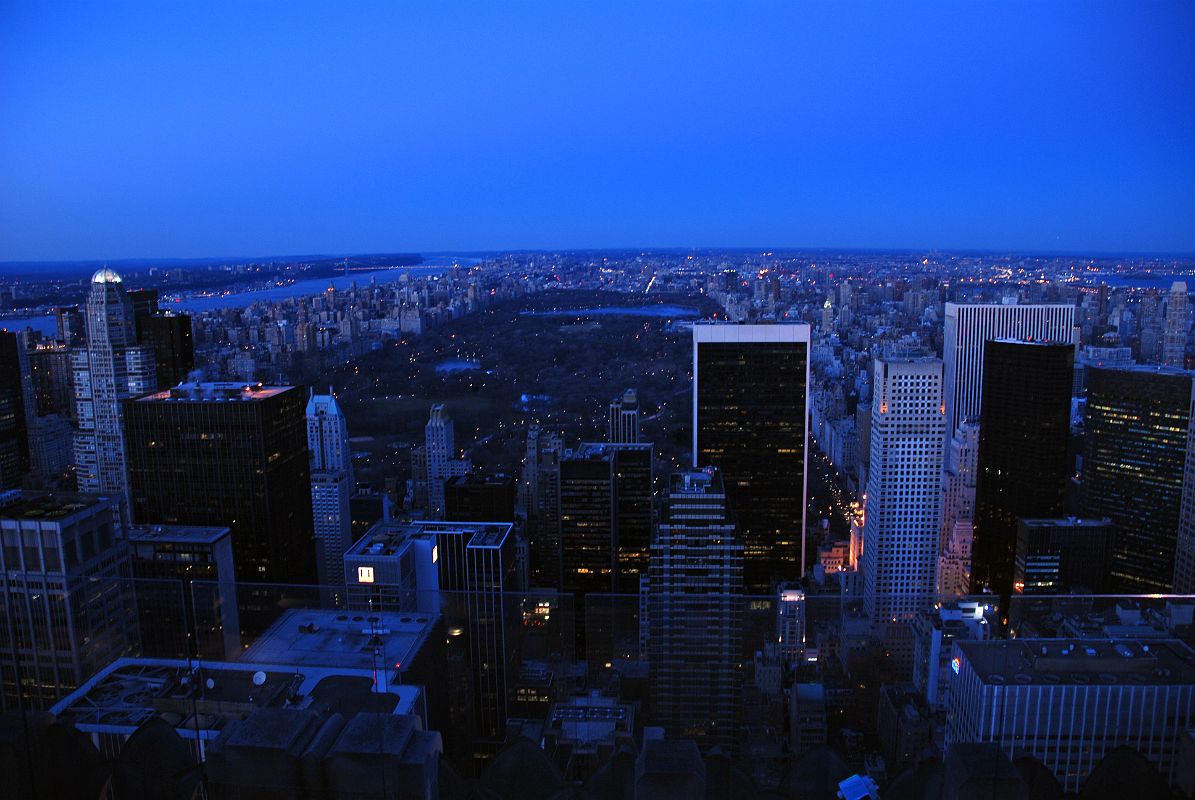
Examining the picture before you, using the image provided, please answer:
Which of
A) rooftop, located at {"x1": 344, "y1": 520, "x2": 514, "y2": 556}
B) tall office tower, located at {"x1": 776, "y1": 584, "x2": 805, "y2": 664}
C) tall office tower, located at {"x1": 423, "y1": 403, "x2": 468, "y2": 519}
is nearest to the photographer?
tall office tower, located at {"x1": 776, "y1": 584, "x2": 805, "y2": 664}

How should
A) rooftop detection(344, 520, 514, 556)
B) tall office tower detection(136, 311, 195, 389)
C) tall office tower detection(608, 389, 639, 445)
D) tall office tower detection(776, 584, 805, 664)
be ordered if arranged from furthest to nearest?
tall office tower detection(608, 389, 639, 445) < tall office tower detection(136, 311, 195, 389) < rooftop detection(344, 520, 514, 556) < tall office tower detection(776, 584, 805, 664)

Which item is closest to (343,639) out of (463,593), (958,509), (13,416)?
(463,593)

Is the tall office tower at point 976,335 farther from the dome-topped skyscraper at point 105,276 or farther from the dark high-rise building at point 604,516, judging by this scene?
the dome-topped skyscraper at point 105,276

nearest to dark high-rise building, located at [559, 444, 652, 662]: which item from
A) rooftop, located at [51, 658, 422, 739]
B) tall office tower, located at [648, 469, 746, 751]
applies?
tall office tower, located at [648, 469, 746, 751]

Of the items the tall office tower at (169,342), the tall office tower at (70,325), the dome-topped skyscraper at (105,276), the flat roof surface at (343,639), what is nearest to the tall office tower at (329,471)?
the tall office tower at (169,342)

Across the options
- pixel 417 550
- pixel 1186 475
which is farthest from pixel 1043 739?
pixel 1186 475

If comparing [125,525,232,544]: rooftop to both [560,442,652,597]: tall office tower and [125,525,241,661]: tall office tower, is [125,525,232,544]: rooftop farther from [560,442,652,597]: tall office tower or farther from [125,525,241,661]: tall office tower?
[125,525,241,661]: tall office tower
